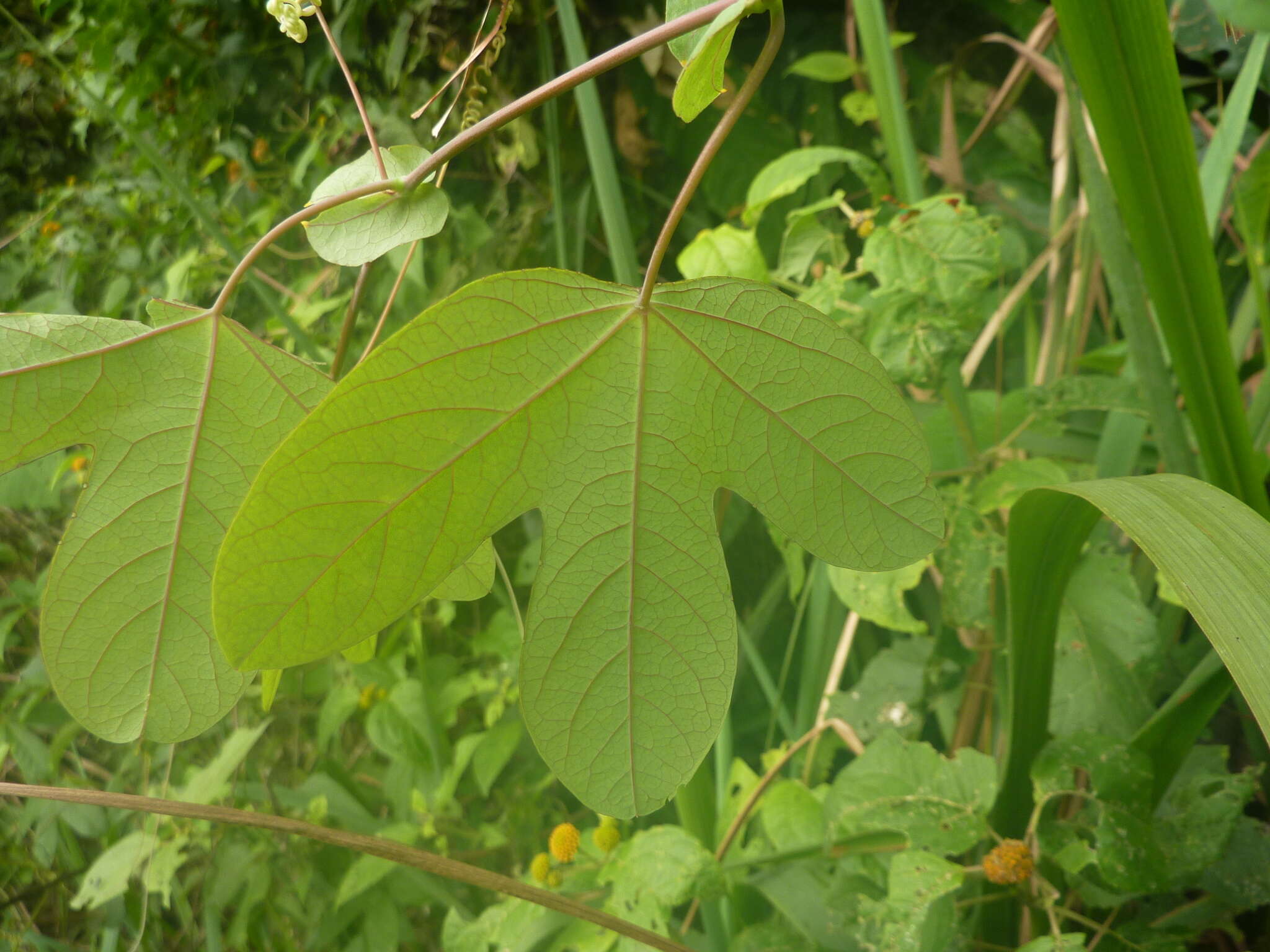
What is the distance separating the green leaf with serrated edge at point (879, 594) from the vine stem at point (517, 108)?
1.44 feet

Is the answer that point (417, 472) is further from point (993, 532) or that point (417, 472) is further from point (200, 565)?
point (993, 532)

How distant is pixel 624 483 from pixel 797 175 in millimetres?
522

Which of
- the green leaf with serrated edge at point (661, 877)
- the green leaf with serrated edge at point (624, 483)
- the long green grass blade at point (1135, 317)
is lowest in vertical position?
the green leaf with serrated edge at point (661, 877)

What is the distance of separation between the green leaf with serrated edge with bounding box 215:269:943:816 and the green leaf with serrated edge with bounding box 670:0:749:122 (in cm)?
5

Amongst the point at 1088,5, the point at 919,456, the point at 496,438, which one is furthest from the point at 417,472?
the point at 1088,5

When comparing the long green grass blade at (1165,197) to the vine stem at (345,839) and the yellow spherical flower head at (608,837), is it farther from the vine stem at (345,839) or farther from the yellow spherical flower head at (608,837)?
the yellow spherical flower head at (608,837)

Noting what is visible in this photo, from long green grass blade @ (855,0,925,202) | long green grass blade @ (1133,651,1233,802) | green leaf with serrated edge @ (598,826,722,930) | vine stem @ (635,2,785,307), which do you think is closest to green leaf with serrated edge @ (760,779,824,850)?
green leaf with serrated edge @ (598,826,722,930)

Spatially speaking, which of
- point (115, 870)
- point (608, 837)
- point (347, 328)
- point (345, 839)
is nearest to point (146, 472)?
point (347, 328)

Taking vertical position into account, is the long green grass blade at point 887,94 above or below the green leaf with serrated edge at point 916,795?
above

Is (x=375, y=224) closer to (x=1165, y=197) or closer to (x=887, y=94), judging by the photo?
(x=1165, y=197)

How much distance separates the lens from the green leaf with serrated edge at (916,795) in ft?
1.69

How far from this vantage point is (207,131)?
1.25 meters

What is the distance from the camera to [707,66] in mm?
213

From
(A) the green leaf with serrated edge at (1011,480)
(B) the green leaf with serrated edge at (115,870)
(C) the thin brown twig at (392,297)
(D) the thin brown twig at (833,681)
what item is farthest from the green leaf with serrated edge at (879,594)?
(B) the green leaf with serrated edge at (115,870)
